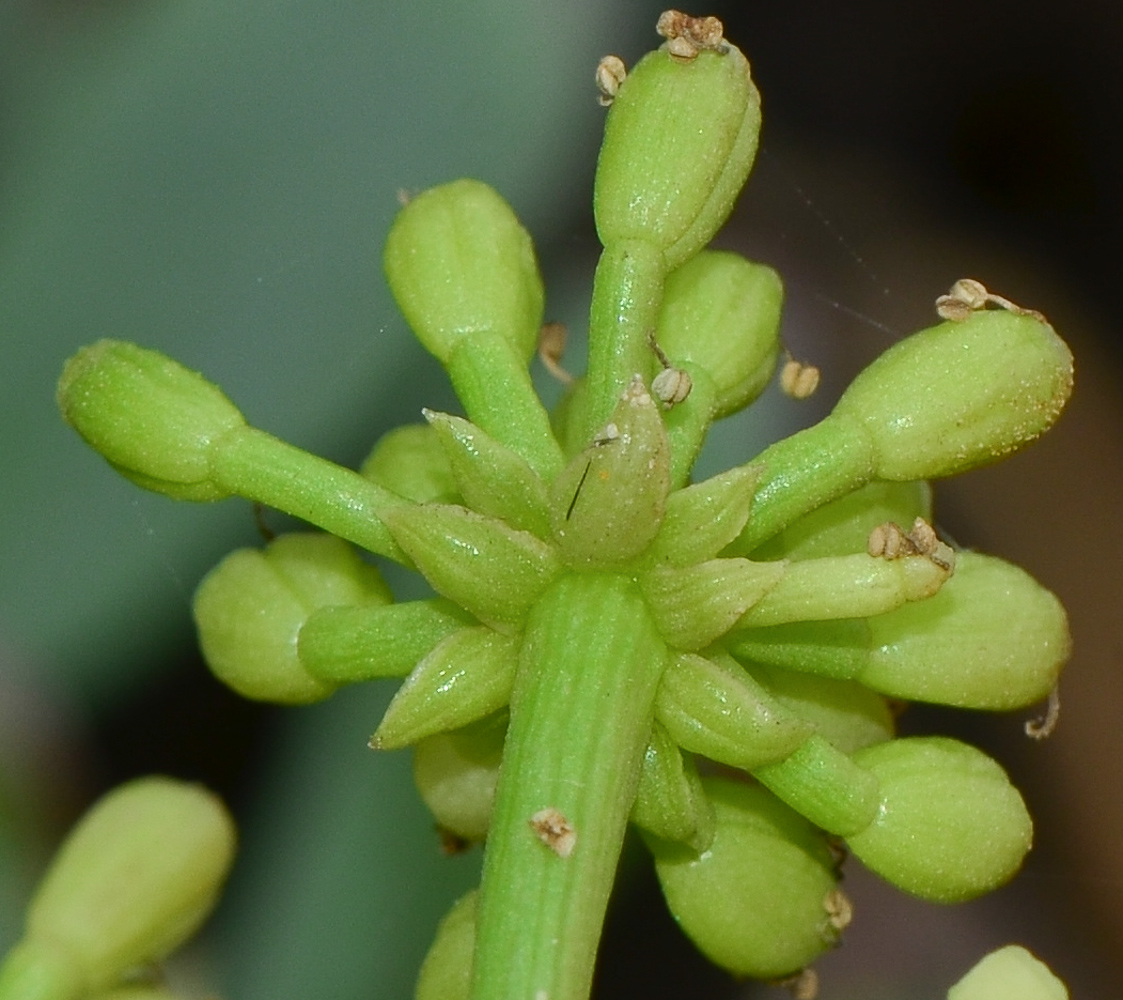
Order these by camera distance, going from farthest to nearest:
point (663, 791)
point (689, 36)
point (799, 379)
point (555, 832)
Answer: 1. point (799, 379)
2. point (689, 36)
3. point (663, 791)
4. point (555, 832)

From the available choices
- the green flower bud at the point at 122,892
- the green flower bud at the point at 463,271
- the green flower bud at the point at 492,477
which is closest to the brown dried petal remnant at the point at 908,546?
the green flower bud at the point at 492,477

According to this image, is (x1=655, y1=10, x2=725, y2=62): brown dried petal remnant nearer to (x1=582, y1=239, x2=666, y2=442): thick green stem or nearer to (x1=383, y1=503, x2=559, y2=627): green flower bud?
(x1=582, y1=239, x2=666, y2=442): thick green stem

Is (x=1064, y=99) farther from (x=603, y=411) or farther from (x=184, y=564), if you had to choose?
(x=603, y=411)

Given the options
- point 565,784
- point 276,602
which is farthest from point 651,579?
point 276,602

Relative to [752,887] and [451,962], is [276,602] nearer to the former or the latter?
[451,962]

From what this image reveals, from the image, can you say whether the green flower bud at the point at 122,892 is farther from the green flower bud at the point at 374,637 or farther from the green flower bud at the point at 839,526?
the green flower bud at the point at 839,526

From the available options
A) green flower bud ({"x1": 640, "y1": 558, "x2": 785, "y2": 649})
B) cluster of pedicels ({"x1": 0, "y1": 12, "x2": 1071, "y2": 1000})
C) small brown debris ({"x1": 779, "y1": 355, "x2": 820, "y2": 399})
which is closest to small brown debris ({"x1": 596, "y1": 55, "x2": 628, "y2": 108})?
cluster of pedicels ({"x1": 0, "y1": 12, "x2": 1071, "y2": 1000})

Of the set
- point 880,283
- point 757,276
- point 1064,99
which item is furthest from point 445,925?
point 1064,99
